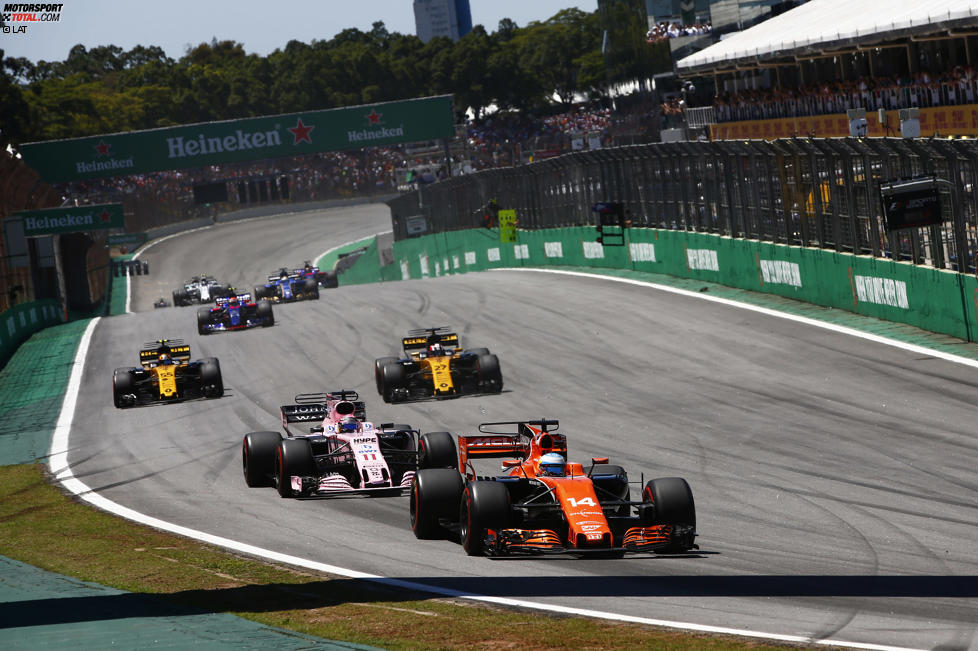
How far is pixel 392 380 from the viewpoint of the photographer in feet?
68.0

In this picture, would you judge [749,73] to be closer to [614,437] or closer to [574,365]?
[574,365]

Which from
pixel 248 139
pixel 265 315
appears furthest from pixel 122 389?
pixel 248 139

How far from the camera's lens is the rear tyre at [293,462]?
46.8ft

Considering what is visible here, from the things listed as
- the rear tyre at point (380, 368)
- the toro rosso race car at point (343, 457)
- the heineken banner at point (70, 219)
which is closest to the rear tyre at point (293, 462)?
the toro rosso race car at point (343, 457)

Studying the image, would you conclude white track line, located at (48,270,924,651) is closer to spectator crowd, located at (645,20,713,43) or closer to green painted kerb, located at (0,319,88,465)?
green painted kerb, located at (0,319,88,465)

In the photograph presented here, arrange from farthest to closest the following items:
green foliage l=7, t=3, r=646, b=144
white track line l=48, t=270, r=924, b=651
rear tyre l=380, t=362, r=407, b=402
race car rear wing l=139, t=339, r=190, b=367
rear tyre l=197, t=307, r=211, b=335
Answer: green foliage l=7, t=3, r=646, b=144
rear tyre l=197, t=307, r=211, b=335
race car rear wing l=139, t=339, r=190, b=367
rear tyre l=380, t=362, r=407, b=402
white track line l=48, t=270, r=924, b=651

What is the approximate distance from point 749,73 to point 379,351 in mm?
28668

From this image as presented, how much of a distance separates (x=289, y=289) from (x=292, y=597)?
32945mm

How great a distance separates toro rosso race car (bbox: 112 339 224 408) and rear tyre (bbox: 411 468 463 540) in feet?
38.6

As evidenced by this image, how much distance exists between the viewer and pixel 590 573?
34.4 ft

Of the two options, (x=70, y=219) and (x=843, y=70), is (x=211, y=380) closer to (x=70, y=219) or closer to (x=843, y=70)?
(x=843, y=70)

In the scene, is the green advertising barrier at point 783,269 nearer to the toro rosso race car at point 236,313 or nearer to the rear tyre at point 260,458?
the toro rosso race car at point 236,313

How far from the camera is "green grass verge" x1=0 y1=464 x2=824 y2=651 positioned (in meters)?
8.29

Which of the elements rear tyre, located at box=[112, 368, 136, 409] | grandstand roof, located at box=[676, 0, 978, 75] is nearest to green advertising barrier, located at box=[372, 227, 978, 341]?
grandstand roof, located at box=[676, 0, 978, 75]
